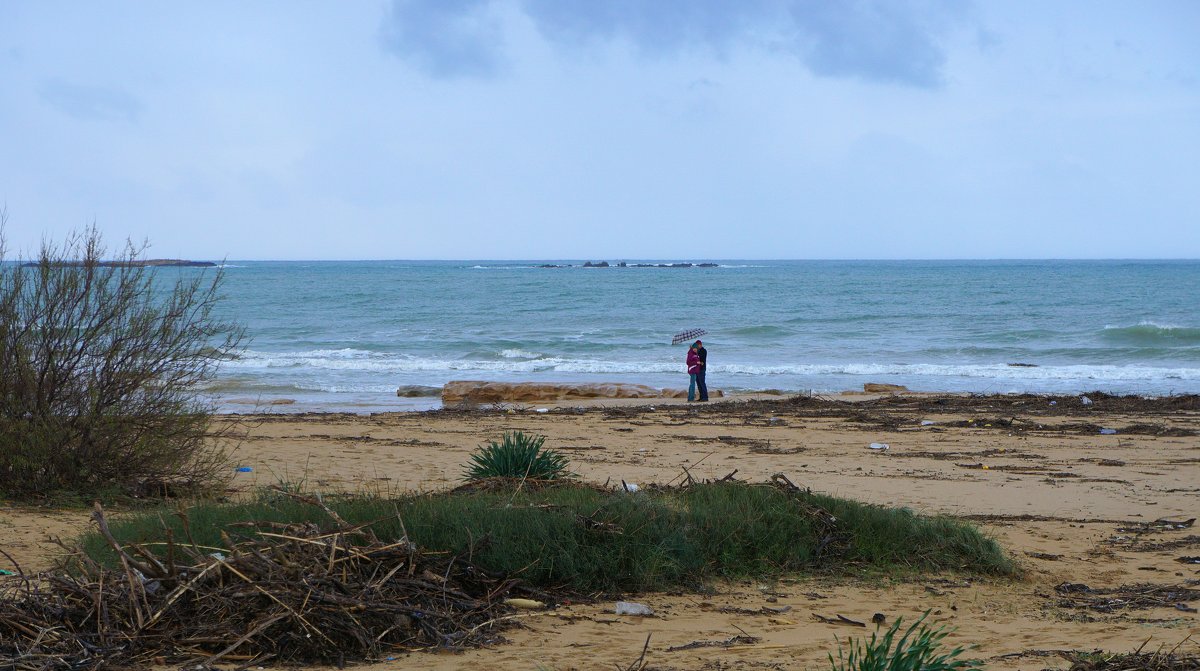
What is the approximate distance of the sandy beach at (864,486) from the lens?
526cm

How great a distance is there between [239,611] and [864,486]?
25.2 feet

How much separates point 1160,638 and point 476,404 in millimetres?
16682

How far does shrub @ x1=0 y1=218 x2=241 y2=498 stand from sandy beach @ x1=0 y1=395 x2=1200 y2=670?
65cm

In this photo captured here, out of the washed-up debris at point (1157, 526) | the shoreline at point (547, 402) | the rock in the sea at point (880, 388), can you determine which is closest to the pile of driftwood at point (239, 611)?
the washed-up debris at point (1157, 526)

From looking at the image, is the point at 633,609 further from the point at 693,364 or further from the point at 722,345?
the point at 722,345

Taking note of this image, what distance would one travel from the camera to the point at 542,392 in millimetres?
22031

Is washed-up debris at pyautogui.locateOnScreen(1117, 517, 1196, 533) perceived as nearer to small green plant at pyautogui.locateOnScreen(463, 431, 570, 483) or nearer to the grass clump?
the grass clump

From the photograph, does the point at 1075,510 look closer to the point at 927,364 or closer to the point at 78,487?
the point at 78,487

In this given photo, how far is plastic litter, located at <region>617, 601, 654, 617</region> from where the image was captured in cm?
568

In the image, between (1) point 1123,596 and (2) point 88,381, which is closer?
(1) point 1123,596

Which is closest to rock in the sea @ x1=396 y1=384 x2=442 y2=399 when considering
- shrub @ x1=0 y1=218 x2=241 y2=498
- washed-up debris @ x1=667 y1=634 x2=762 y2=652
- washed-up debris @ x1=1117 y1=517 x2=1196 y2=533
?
shrub @ x1=0 y1=218 x2=241 y2=498

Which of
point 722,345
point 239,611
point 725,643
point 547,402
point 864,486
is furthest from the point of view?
point 722,345

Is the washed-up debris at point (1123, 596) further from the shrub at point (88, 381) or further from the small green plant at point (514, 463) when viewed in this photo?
the shrub at point (88, 381)

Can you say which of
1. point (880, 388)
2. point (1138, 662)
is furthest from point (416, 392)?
point (1138, 662)
